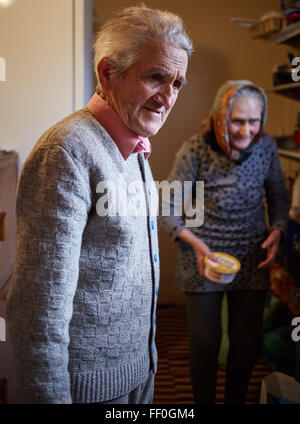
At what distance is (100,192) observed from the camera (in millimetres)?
661

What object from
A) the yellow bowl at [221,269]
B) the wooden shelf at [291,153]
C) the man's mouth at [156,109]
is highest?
the man's mouth at [156,109]

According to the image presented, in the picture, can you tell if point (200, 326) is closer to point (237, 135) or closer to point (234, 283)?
point (234, 283)

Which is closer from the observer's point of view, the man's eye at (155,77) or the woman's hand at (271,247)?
the man's eye at (155,77)

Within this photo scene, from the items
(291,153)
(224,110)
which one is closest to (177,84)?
(224,110)

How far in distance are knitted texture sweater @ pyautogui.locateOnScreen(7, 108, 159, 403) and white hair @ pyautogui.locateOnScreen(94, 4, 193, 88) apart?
0.33ft

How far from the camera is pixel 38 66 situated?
98 cm

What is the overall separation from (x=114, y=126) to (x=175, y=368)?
5.06 ft

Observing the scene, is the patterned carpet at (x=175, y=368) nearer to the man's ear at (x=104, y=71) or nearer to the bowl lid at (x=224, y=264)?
the bowl lid at (x=224, y=264)

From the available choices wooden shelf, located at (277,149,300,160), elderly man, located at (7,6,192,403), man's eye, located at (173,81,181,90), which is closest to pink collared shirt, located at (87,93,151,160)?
elderly man, located at (7,6,192,403)

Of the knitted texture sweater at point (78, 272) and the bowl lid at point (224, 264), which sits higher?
the knitted texture sweater at point (78, 272)

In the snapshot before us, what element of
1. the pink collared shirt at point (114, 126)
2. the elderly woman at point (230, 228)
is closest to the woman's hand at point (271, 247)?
the elderly woman at point (230, 228)

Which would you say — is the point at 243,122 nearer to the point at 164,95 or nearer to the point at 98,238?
the point at 164,95

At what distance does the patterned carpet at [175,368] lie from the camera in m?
1.74

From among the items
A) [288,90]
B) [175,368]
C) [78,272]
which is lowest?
[175,368]
